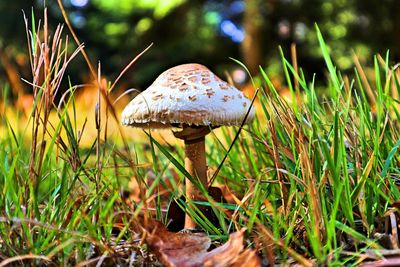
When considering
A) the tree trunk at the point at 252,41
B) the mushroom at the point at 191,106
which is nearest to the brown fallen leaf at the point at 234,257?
the mushroom at the point at 191,106

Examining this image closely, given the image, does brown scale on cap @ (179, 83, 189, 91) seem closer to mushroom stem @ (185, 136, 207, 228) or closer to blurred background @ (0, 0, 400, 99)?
mushroom stem @ (185, 136, 207, 228)

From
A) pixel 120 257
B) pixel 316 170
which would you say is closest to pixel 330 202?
pixel 316 170

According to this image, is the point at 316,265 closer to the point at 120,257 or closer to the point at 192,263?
the point at 192,263

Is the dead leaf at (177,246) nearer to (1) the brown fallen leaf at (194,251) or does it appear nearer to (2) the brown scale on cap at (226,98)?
(1) the brown fallen leaf at (194,251)

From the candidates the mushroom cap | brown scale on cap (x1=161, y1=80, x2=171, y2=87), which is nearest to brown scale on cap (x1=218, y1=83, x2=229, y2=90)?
the mushroom cap

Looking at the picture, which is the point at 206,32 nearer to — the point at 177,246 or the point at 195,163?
the point at 195,163

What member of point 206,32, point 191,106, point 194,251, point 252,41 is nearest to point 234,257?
point 194,251

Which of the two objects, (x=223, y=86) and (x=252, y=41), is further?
(x=252, y=41)
